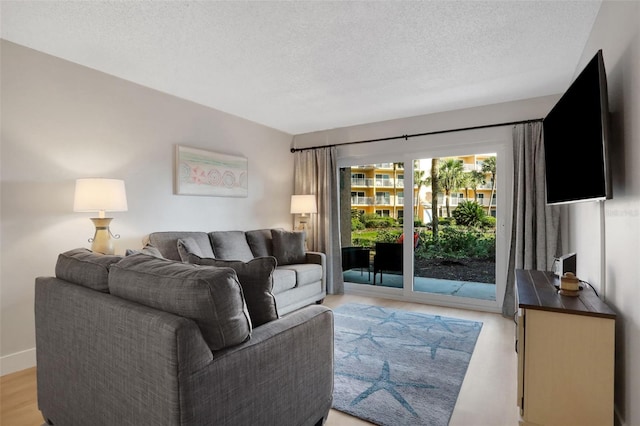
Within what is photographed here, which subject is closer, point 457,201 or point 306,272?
point 306,272

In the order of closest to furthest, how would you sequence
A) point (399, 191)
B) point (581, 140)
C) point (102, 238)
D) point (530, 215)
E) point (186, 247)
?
point (581, 140)
point (102, 238)
point (186, 247)
point (530, 215)
point (399, 191)

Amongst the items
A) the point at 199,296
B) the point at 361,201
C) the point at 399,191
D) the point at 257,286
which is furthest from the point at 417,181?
the point at 199,296

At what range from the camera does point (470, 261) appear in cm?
427

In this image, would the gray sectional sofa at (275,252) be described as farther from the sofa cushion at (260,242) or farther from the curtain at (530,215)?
the curtain at (530,215)

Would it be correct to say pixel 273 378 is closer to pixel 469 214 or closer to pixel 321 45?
pixel 321 45

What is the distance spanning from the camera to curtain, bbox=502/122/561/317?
3.51 m

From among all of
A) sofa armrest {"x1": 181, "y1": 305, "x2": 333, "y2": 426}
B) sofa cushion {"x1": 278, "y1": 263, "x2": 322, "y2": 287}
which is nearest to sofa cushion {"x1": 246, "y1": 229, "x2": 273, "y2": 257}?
sofa cushion {"x1": 278, "y1": 263, "x2": 322, "y2": 287}

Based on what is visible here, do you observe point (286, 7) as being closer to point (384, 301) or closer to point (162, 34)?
point (162, 34)

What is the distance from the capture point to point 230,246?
12.6 ft

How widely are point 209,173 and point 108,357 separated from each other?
2.88 meters

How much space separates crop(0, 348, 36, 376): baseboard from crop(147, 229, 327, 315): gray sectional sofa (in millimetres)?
1180

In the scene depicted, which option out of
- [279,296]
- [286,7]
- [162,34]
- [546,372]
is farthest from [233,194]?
[546,372]

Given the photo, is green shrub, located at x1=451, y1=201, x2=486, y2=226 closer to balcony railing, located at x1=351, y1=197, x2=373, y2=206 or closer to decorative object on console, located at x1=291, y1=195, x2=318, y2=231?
balcony railing, located at x1=351, y1=197, x2=373, y2=206

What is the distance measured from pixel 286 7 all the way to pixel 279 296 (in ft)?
8.67
